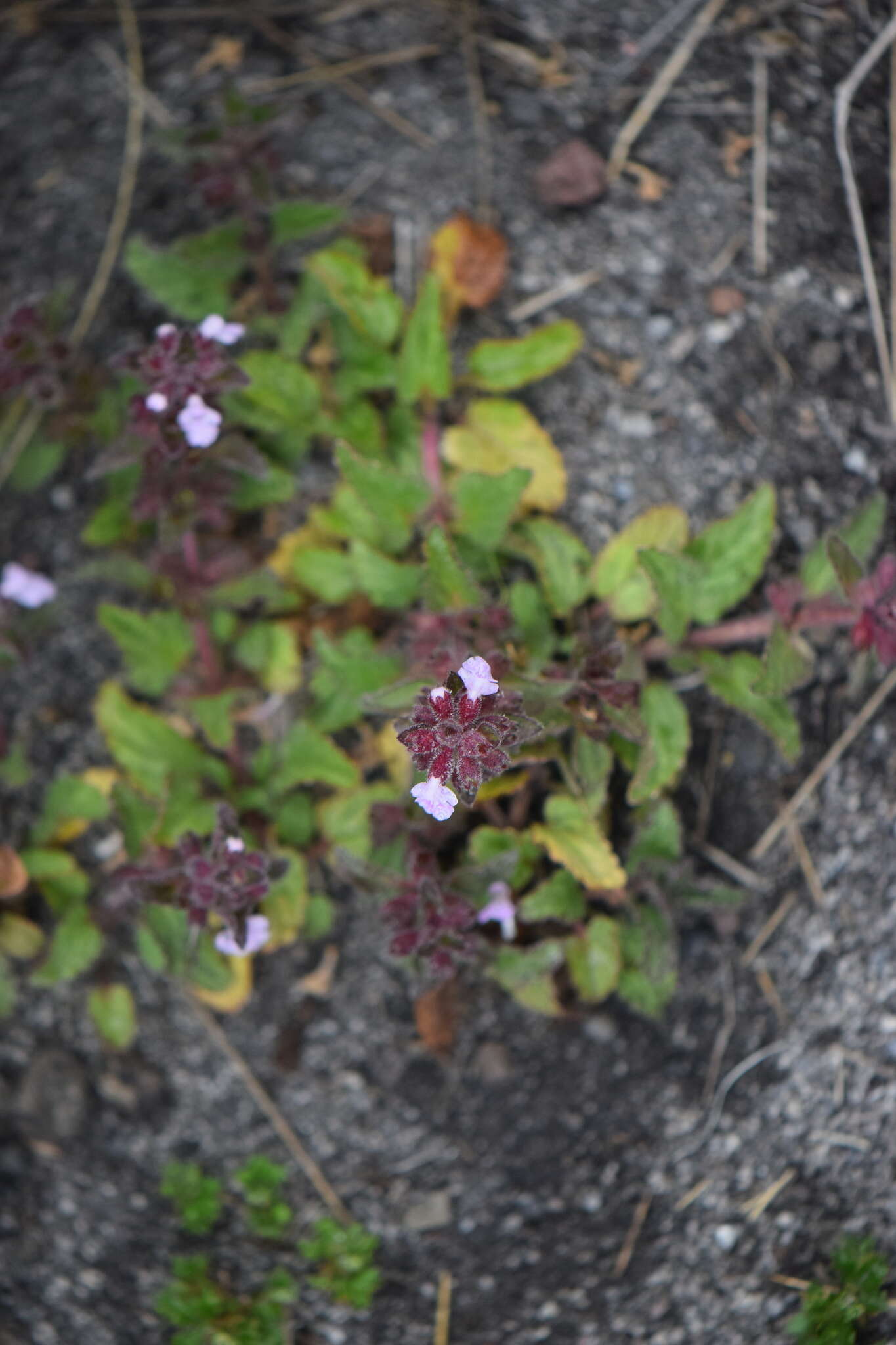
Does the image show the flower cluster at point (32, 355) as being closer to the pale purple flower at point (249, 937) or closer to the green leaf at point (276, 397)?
the green leaf at point (276, 397)

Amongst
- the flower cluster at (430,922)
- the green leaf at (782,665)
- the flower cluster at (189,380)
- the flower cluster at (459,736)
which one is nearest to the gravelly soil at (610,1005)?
the green leaf at (782,665)

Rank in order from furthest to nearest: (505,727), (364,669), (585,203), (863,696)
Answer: (585,203)
(863,696)
(364,669)
(505,727)

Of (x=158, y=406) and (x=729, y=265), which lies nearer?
(x=158, y=406)

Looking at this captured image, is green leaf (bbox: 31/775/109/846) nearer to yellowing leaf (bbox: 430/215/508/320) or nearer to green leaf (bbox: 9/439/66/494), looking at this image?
green leaf (bbox: 9/439/66/494)

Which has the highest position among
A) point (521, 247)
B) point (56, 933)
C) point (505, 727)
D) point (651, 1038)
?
point (521, 247)

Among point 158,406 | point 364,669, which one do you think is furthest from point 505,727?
point 158,406

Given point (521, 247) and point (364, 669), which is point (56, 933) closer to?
point (364, 669)

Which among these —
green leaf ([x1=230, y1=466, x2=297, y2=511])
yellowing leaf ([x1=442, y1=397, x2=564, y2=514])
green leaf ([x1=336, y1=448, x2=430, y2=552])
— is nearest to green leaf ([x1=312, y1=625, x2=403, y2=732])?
green leaf ([x1=336, y1=448, x2=430, y2=552])
